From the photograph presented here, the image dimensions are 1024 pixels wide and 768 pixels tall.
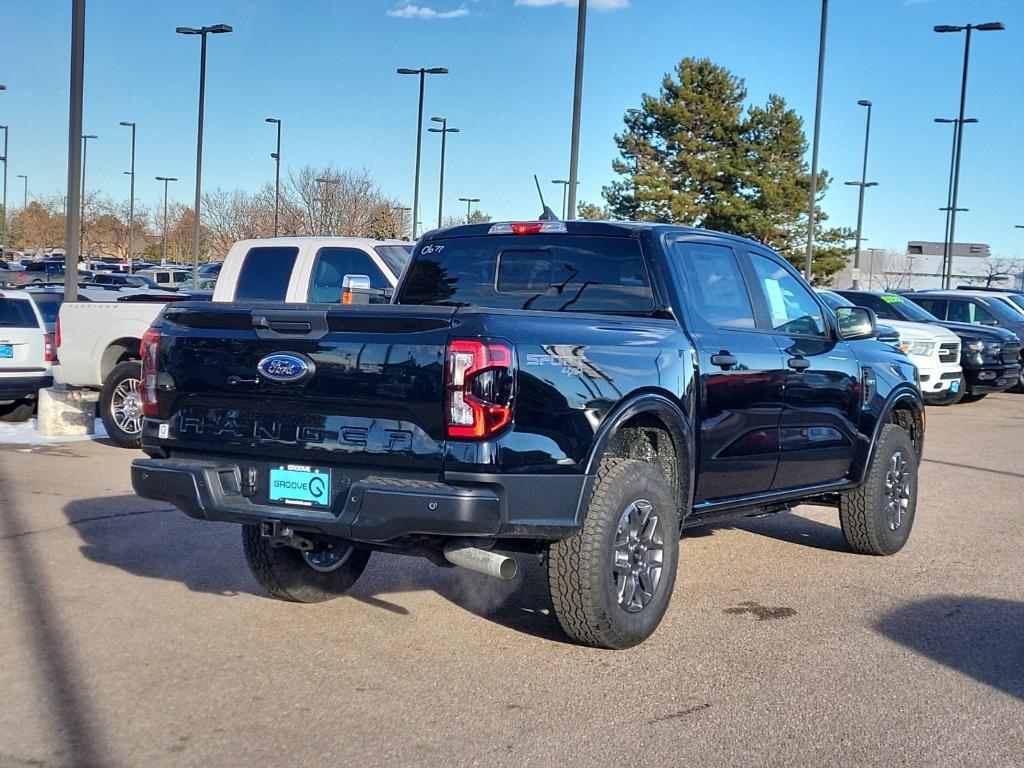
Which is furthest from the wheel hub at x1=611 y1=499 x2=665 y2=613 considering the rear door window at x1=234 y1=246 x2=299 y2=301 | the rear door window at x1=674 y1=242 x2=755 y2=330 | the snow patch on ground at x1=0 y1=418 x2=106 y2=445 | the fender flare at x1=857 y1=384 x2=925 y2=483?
the snow patch on ground at x1=0 y1=418 x2=106 y2=445

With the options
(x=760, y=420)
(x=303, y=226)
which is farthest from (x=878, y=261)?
(x=760, y=420)

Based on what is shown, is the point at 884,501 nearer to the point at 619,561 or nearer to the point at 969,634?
the point at 969,634

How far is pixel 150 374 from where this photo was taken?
18.9 ft

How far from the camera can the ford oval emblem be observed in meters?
5.19

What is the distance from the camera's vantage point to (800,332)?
732 cm

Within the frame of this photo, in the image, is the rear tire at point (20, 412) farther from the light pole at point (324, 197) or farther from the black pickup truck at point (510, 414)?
the light pole at point (324, 197)

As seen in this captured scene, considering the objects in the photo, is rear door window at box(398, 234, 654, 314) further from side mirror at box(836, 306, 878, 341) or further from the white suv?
the white suv

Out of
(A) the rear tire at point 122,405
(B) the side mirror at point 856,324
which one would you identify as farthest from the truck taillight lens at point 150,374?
(A) the rear tire at point 122,405

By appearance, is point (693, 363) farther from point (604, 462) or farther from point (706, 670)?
point (706, 670)

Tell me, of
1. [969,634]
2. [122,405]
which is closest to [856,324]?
[969,634]

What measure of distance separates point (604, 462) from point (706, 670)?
99 centimetres

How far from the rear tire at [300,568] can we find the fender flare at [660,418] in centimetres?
153

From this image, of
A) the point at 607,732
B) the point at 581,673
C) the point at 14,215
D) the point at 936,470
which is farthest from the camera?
the point at 14,215

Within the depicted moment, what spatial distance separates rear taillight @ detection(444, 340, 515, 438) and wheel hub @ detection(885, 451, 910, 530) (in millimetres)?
3929
